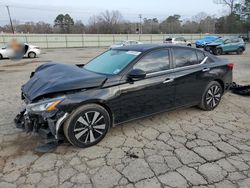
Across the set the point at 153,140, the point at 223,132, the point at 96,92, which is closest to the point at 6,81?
the point at 96,92

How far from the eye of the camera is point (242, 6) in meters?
42.4

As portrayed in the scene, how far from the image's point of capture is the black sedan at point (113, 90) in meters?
2.84

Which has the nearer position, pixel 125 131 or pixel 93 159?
pixel 93 159

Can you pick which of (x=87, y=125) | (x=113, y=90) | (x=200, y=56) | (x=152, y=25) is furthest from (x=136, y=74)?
(x=152, y=25)

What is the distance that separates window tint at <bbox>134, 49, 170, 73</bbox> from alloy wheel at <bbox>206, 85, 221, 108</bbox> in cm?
131

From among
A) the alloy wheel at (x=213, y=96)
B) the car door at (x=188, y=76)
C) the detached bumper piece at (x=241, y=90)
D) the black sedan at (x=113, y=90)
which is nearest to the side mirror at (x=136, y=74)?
the black sedan at (x=113, y=90)

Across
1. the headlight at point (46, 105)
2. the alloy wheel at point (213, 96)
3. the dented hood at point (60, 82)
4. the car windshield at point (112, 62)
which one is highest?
the car windshield at point (112, 62)

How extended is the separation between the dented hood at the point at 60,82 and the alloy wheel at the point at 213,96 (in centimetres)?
243

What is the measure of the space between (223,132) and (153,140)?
127cm

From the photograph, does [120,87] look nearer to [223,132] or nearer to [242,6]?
[223,132]

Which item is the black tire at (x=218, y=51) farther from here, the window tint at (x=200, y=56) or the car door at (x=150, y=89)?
the car door at (x=150, y=89)

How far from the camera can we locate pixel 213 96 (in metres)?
4.42

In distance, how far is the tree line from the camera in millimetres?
44287

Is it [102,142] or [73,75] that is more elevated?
[73,75]
